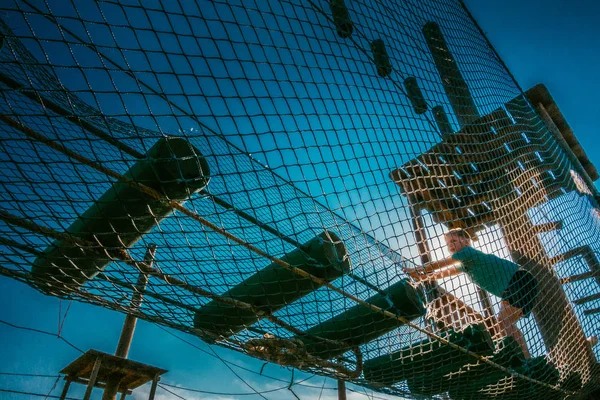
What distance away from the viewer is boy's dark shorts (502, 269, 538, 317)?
2.53 metres

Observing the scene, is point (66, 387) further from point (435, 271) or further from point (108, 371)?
point (435, 271)

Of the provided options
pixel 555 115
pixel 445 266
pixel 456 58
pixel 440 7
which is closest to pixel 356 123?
pixel 445 266

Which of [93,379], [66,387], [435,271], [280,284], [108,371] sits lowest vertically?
[66,387]

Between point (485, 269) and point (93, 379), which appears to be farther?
point (93, 379)

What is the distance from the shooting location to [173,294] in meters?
1.89

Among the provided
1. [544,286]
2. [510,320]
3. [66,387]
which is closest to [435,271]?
[510,320]

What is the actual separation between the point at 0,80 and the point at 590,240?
165 inches

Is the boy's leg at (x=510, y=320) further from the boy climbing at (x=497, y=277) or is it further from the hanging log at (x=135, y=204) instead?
the hanging log at (x=135, y=204)

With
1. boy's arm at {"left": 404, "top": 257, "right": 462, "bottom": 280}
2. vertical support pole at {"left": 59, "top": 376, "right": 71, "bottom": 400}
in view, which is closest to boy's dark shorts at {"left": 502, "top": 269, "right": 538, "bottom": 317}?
boy's arm at {"left": 404, "top": 257, "right": 462, "bottom": 280}

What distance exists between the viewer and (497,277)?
97.4 inches

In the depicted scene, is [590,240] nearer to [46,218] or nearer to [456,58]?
[456,58]

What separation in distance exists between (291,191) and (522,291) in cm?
170

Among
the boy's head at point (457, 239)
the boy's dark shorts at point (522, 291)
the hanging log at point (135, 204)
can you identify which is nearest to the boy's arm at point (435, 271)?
the boy's head at point (457, 239)

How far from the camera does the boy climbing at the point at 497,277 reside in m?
2.45
